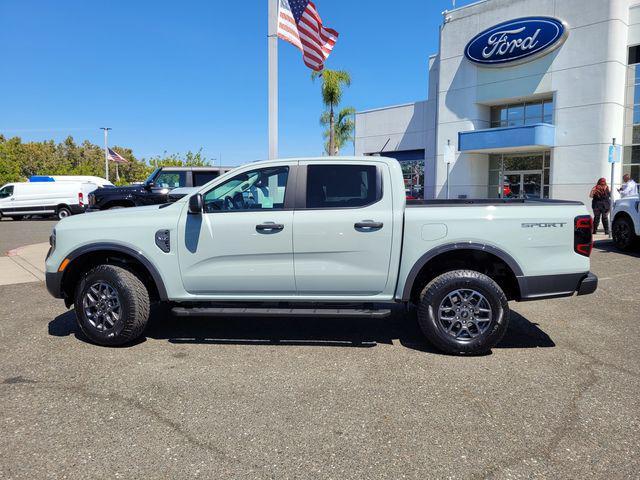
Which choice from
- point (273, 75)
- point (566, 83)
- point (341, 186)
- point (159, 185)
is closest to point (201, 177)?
point (159, 185)

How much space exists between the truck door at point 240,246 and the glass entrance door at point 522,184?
21625 mm

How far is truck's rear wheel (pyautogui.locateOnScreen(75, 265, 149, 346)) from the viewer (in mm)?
4711

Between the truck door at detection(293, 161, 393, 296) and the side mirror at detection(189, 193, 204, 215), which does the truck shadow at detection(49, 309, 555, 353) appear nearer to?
the truck door at detection(293, 161, 393, 296)

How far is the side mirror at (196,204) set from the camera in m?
4.58

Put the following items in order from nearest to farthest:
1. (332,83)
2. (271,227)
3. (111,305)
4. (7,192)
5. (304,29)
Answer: (271,227) < (111,305) < (304,29) < (7,192) < (332,83)

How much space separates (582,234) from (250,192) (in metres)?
3.08

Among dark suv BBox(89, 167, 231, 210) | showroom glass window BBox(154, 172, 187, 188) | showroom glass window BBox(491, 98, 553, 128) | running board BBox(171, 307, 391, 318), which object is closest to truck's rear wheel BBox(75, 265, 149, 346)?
running board BBox(171, 307, 391, 318)

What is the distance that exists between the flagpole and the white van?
1768 centimetres

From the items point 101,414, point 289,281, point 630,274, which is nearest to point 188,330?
point 289,281

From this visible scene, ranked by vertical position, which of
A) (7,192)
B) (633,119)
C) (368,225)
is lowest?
(368,225)

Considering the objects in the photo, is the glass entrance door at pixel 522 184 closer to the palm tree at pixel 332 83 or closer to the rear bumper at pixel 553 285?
the palm tree at pixel 332 83

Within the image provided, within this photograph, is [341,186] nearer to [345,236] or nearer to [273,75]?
[345,236]

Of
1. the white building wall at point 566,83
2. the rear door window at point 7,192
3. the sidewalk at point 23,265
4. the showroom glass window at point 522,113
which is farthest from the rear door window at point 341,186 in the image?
the rear door window at point 7,192

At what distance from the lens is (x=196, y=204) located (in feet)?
15.0
